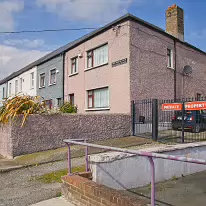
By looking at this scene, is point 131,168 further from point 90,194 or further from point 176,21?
point 176,21

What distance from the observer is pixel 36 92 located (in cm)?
2262

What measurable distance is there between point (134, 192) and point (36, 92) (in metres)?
19.1

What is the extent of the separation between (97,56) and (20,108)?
6.97 metres

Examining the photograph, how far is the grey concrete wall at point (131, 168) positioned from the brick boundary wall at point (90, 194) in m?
0.33

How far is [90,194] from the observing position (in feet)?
12.6

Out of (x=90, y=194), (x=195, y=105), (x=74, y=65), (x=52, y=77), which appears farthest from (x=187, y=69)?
(x=90, y=194)

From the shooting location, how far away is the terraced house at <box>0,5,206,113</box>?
12828 millimetres

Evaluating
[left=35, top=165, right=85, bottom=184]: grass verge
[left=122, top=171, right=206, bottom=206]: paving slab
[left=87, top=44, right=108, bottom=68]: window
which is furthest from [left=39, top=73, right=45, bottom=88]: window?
[left=122, top=171, right=206, bottom=206]: paving slab

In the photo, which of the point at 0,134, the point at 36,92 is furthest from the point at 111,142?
the point at 36,92

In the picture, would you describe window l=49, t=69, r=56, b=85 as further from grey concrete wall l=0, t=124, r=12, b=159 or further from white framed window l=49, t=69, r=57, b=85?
grey concrete wall l=0, t=124, r=12, b=159

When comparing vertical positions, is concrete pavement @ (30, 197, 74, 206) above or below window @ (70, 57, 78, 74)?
below

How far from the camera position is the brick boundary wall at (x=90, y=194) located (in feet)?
10.9

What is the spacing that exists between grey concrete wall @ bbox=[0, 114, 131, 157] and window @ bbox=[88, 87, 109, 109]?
3179 millimetres

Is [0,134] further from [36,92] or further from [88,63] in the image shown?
[36,92]
